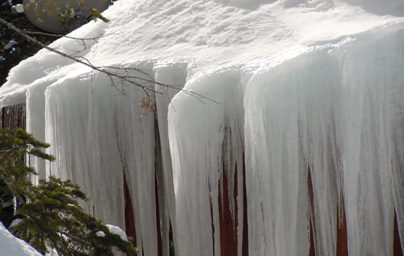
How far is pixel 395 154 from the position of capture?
1782mm

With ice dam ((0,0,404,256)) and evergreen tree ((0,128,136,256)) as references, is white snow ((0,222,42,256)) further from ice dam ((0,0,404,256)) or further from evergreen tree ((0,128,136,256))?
ice dam ((0,0,404,256))

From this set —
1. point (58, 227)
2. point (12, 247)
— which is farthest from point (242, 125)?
point (12, 247)

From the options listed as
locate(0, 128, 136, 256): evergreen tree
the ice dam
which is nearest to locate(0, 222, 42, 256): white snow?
locate(0, 128, 136, 256): evergreen tree

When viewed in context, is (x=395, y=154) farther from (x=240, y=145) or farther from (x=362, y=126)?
(x=240, y=145)

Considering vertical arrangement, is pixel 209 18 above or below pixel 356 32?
above

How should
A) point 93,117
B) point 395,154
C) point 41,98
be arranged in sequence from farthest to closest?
point 41,98, point 93,117, point 395,154

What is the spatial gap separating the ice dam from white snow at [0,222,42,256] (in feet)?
3.09

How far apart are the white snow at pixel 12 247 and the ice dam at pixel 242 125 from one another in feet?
3.09

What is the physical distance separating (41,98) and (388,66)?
282 cm

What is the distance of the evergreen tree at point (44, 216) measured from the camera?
198 cm

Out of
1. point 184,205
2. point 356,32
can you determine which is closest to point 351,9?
point 356,32

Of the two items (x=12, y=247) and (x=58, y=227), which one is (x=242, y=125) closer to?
(x=58, y=227)

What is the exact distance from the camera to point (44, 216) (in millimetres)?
1991

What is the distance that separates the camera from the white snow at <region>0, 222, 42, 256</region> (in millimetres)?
1256
